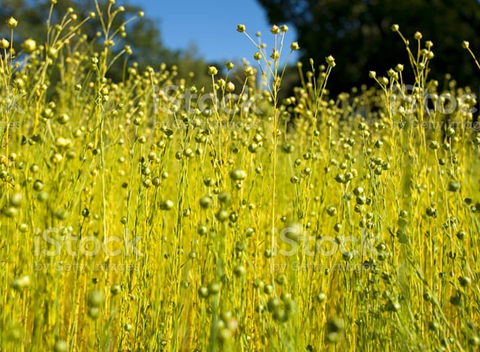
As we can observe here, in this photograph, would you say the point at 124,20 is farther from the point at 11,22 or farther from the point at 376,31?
the point at 11,22

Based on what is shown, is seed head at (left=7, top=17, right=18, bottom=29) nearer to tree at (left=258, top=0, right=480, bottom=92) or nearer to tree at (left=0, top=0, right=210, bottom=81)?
tree at (left=258, top=0, right=480, bottom=92)

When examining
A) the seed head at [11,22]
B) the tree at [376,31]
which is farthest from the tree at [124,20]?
the seed head at [11,22]

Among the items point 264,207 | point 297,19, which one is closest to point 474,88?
point 297,19

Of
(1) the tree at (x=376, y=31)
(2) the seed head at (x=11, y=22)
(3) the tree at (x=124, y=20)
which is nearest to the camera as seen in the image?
(2) the seed head at (x=11, y=22)

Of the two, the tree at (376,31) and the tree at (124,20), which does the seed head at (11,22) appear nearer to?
the tree at (376,31)

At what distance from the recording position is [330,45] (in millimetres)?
13258

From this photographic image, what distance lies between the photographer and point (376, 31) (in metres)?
Answer: 13.5

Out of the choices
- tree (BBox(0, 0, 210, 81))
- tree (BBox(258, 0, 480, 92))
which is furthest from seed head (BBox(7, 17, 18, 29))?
tree (BBox(0, 0, 210, 81))

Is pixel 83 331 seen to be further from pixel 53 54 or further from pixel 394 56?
pixel 394 56

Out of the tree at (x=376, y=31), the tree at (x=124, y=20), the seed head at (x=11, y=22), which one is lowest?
the seed head at (x=11, y=22)

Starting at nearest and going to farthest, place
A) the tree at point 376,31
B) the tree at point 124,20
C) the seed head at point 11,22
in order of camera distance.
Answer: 1. the seed head at point 11,22
2. the tree at point 376,31
3. the tree at point 124,20

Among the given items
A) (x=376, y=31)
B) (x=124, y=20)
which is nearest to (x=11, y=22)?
(x=376, y=31)

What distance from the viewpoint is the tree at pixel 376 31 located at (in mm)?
11945

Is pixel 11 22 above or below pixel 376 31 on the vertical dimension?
below
